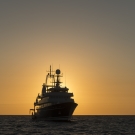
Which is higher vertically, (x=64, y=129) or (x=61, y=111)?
(x=61, y=111)

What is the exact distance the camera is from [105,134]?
61781 millimetres

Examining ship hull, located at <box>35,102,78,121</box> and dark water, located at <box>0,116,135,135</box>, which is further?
ship hull, located at <box>35,102,78,121</box>

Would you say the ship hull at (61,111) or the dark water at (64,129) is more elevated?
the ship hull at (61,111)

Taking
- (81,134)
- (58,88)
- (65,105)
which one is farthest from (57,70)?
(81,134)

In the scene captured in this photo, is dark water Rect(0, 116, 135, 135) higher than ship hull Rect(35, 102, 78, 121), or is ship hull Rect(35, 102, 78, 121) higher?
ship hull Rect(35, 102, 78, 121)

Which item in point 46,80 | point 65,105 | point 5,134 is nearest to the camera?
point 5,134

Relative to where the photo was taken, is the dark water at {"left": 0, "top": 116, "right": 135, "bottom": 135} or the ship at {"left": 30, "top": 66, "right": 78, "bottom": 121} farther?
the ship at {"left": 30, "top": 66, "right": 78, "bottom": 121}

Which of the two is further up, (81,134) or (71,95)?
(71,95)

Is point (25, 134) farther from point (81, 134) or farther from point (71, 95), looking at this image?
point (71, 95)

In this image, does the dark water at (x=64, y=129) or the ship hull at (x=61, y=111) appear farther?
the ship hull at (x=61, y=111)

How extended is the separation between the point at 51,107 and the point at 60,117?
4671 millimetres

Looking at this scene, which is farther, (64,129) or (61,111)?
(61,111)

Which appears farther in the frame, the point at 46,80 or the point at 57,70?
the point at 46,80

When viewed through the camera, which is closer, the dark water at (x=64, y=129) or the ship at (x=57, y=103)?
the dark water at (x=64, y=129)
